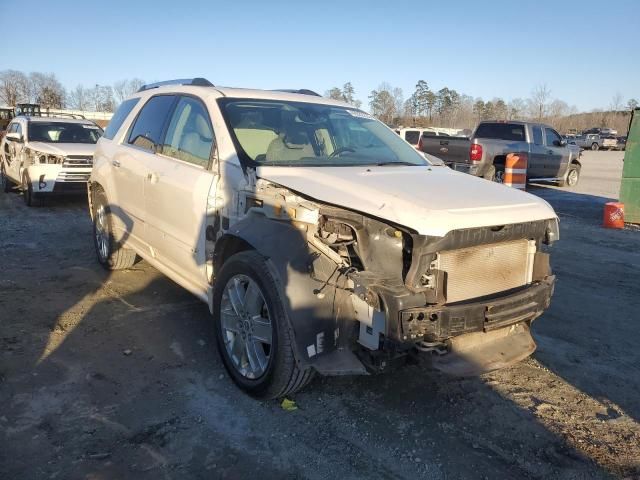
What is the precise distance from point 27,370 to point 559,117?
10133 centimetres

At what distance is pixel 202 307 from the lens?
5.07m

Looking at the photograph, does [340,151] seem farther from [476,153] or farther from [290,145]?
[476,153]

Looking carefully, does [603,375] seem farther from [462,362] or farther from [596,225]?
[596,225]

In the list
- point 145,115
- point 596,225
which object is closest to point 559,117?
point 596,225

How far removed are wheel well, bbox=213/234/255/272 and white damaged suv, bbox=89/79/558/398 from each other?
0.03ft

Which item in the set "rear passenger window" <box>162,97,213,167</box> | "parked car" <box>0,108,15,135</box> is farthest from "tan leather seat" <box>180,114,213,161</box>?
"parked car" <box>0,108,15,135</box>

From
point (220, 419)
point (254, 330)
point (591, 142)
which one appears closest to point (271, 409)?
point (220, 419)

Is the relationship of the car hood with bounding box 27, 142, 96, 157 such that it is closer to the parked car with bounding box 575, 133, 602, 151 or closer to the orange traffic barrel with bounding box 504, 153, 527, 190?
the orange traffic barrel with bounding box 504, 153, 527, 190

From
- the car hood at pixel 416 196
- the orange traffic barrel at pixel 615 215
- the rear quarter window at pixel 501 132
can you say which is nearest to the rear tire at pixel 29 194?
the car hood at pixel 416 196

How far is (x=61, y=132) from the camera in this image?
11633 mm

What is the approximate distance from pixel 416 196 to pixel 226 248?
1.40 m

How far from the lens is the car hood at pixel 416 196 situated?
2.85 m

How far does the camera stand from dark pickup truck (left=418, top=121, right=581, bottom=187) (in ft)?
47.9

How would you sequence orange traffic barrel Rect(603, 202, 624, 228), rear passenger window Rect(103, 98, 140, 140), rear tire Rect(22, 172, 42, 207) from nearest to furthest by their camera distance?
rear passenger window Rect(103, 98, 140, 140) → orange traffic barrel Rect(603, 202, 624, 228) → rear tire Rect(22, 172, 42, 207)
